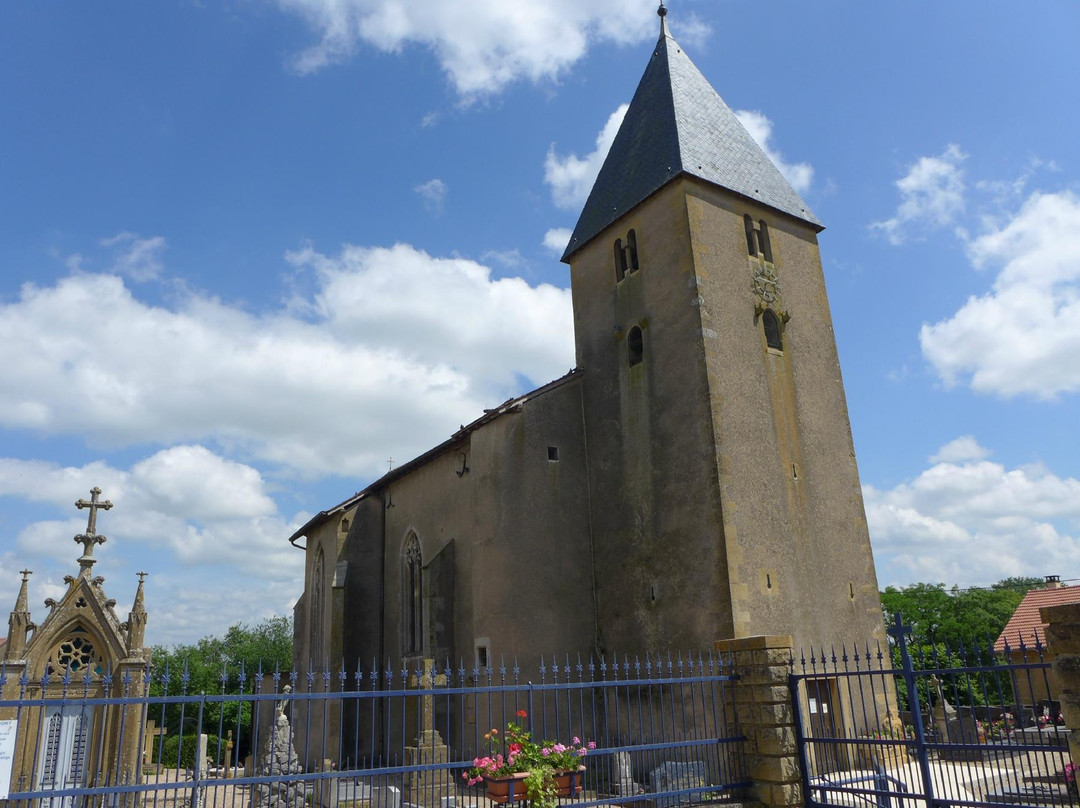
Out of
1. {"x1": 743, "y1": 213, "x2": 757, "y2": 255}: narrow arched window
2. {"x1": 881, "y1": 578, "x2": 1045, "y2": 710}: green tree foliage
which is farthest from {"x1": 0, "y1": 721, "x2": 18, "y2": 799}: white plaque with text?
{"x1": 881, "y1": 578, "x2": 1045, "y2": 710}: green tree foliage

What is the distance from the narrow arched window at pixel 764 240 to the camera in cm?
2011

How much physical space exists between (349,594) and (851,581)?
46.9 ft

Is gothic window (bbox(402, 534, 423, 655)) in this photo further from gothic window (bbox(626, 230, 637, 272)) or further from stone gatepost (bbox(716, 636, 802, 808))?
stone gatepost (bbox(716, 636, 802, 808))

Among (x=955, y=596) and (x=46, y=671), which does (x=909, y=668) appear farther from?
(x=955, y=596)

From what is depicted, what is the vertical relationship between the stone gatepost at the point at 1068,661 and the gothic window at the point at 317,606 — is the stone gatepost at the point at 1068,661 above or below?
below

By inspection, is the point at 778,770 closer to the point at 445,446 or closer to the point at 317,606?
the point at 445,446

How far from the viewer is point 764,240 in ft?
66.5

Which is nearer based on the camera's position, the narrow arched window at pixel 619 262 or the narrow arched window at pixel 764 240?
the narrow arched window at pixel 764 240

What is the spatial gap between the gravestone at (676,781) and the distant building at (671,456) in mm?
2745

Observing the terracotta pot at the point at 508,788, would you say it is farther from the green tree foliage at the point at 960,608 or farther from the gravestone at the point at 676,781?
the green tree foliage at the point at 960,608

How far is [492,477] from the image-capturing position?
18.6 meters

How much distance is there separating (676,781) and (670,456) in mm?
7863

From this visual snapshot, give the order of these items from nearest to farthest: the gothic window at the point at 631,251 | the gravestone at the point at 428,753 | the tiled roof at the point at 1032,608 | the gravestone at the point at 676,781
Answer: the gravestone at the point at 676,781 → the gravestone at the point at 428,753 → the gothic window at the point at 631,251 → the tiled roof at the point at 1032,608

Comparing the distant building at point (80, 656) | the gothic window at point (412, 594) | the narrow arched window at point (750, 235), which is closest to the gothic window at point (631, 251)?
the narrow arched window at point (750, 235)
